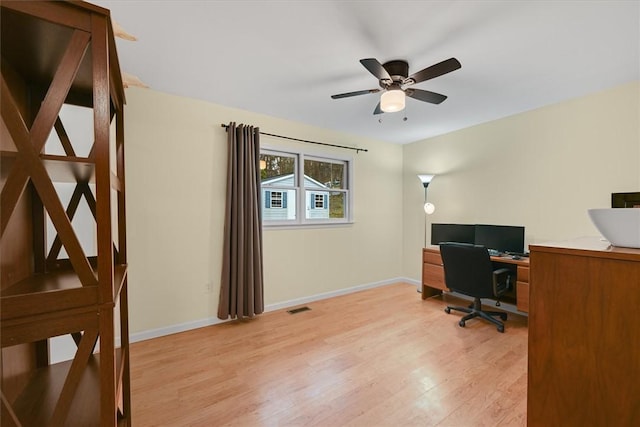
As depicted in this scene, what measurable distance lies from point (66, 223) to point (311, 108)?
9.30 ft

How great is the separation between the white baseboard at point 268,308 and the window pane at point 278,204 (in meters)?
1.14

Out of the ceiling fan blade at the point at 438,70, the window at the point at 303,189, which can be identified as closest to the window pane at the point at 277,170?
the window at the point at 303,189

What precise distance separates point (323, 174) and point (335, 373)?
2.71m

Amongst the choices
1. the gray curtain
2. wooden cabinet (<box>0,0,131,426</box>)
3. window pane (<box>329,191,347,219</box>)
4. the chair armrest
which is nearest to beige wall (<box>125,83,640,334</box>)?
the gray curtain

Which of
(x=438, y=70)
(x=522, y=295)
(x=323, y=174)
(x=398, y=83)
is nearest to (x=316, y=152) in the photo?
(x=323, y=174)

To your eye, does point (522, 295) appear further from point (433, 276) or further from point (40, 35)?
point (40, 35)

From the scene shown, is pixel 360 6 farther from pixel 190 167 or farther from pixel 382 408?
pixel 382 408

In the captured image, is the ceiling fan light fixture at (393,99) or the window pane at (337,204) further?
the window pane at (337,204)

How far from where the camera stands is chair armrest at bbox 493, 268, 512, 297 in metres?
2.79

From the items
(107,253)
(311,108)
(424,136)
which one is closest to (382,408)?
(107,253)

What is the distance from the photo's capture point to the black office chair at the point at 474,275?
276 cm

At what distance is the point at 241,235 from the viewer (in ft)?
9.96

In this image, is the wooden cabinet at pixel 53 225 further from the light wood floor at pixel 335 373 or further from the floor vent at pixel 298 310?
the floor vent at pixel 298 310

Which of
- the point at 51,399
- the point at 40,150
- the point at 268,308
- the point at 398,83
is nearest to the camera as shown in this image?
the point at 40,150
